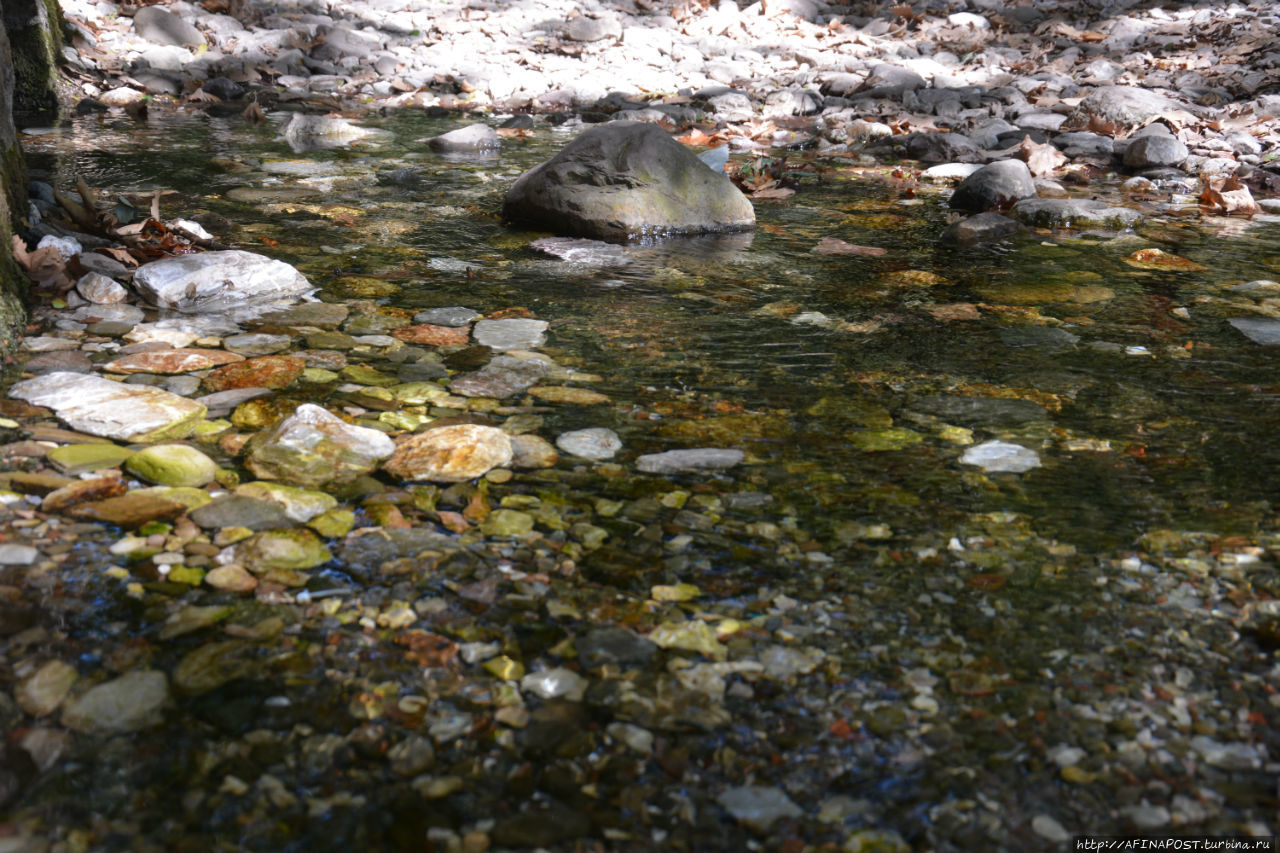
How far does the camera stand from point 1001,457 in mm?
2535

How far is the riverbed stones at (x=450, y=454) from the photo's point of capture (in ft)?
7.64

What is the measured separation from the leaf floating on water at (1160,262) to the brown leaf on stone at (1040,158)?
2423 millimetres

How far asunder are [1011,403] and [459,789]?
2111 mm

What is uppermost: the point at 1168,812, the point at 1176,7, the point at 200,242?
the point at 1176,7

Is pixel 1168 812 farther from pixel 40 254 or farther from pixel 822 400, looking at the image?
pixel 40 254

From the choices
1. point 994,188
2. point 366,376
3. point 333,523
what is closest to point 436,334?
point 366,376

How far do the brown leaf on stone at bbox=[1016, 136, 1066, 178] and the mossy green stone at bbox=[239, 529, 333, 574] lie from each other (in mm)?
6516

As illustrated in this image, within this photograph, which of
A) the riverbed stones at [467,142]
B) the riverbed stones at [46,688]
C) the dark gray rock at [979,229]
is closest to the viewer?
the riverbed stones at [46,688]

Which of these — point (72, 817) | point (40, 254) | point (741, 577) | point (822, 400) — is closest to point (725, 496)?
point (741, 577)

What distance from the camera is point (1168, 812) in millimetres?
1431

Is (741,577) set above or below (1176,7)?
below

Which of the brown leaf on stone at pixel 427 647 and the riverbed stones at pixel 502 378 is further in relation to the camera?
the riverbed stones at pixel 502 378

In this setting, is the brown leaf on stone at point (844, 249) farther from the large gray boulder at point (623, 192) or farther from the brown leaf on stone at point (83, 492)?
the brown leaf on stone at point (83, 492)

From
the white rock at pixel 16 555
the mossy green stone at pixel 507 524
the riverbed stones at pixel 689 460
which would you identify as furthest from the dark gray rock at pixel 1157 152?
the white rock at pixel 16 555
